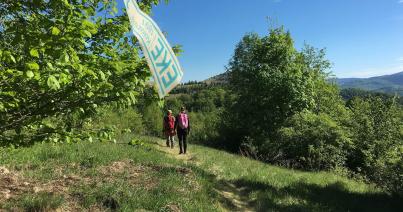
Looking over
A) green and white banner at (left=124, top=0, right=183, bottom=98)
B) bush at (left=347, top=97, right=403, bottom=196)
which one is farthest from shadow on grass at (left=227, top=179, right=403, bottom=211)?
green and white banner at (left=124, top=0, right=183, bottom=98)

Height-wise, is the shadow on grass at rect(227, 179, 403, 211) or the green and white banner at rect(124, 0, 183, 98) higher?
the green and white banner at rect(124, 0, 183, 98)

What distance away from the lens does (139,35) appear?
10.8 feet

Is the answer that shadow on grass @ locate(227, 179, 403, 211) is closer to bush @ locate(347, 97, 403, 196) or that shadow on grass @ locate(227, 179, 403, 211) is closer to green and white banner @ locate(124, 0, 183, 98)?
bush @ locate(347, 97, 403, 196)

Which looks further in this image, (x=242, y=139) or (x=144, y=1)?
(x=242, y=139)

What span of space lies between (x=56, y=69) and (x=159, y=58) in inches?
67.9

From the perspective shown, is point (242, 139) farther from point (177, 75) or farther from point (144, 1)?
point (177, 75)

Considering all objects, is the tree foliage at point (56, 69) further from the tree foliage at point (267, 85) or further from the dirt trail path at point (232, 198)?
the tree foliage at point (267, 85)

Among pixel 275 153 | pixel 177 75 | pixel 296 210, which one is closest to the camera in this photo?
pixel 177 75

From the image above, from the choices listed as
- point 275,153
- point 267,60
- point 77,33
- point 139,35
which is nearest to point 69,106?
point 77,33

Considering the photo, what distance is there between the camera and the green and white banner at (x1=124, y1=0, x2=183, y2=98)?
3125mm

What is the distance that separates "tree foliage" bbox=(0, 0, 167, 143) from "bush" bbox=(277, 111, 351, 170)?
16109 millimetres

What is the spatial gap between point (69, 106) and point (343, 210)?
31.2 ft

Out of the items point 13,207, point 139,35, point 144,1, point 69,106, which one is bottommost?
point 13,207

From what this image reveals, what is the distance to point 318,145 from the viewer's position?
69.0ft
